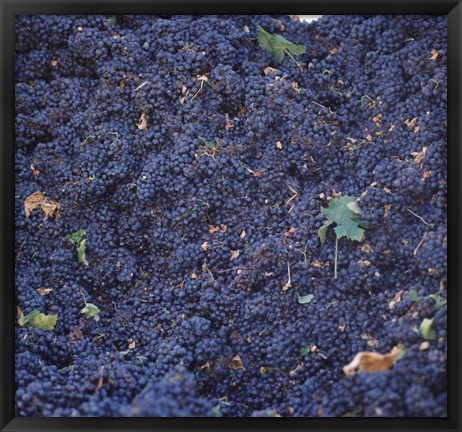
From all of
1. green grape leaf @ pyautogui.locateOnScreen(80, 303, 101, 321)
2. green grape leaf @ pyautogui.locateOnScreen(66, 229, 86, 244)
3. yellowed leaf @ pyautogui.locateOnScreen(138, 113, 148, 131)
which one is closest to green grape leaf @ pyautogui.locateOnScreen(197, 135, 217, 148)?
yellowed leaf @ pyautogui.locateOnScreen(138, 113, 148, 131)

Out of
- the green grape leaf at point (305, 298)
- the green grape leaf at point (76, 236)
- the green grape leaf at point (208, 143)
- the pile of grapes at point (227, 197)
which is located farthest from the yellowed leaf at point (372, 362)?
the green grape leaf at point (76, 236)

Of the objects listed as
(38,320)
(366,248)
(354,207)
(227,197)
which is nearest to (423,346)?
(366,248)

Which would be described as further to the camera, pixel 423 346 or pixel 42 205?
pixel 42 205

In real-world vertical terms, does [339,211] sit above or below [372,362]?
above

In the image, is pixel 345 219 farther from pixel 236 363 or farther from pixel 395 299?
pixel 236 363

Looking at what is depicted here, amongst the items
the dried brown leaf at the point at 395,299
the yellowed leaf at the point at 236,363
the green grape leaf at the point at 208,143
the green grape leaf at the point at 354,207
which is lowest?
the yellowed leaf at the point at 236,363

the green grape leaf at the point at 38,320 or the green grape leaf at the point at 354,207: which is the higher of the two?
the green grape leaf at the point at 354,207

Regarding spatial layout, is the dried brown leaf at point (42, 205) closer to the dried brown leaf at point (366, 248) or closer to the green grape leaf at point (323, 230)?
the green grape leaf at point (323, 230)
